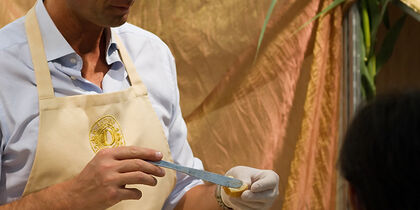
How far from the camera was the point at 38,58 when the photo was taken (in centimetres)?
125

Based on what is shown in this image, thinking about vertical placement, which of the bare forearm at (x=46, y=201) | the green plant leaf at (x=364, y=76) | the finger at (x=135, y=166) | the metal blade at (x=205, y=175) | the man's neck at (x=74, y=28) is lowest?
the bare forearm at (x=46, y=201)

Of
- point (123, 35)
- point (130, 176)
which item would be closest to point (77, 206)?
point (130, 176)

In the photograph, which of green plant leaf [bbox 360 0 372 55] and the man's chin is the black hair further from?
green plant leaf [bbox 360 0 372 55]

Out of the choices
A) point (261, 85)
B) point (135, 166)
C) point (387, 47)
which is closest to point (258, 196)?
point (135, 166)

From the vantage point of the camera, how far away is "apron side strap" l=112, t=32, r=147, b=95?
53.0 inches

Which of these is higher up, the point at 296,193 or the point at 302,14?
the point at 302,14

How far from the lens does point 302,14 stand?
188 centimetres

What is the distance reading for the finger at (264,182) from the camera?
1229 millimetres

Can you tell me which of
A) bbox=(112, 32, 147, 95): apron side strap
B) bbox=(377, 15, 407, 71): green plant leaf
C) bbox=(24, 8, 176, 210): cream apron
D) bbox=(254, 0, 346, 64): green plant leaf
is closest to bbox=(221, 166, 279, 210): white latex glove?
bbox=(24, 8, 176, 210): cream apron

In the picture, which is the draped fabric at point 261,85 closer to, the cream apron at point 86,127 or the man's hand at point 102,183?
the cream apron at point 86,127

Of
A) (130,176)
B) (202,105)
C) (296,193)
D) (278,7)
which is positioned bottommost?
(296,193)

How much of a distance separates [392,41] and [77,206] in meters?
1.17

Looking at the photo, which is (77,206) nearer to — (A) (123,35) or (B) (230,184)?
(B) (230,184)

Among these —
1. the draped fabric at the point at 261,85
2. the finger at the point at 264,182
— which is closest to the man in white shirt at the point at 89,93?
the finger at the point at 264,182
